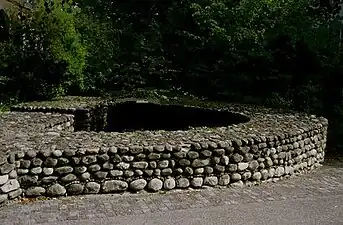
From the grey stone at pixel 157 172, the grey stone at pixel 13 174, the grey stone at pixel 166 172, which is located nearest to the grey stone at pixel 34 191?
the grey stone at pixel 13 174

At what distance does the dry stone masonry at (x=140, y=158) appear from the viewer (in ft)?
19.8

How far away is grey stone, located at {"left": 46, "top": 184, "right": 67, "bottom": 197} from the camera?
6.05 meters

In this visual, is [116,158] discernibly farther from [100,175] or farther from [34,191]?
[34,191]

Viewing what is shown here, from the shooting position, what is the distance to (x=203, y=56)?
17.4 metres

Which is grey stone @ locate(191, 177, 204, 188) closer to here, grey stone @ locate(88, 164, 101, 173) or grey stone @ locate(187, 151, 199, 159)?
grey stone @ locate(187, 151, 199, 159)

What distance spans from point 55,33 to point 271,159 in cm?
956

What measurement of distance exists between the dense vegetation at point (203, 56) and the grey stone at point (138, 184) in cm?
726

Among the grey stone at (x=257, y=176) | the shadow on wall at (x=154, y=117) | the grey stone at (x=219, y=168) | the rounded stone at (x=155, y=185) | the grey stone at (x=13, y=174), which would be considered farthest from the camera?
the shadow on wall at (x=154, y=117)

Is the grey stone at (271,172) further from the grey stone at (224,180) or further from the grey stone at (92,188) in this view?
the grey stone at (92,188)

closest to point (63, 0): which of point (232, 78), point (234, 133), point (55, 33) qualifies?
point (55, 33)

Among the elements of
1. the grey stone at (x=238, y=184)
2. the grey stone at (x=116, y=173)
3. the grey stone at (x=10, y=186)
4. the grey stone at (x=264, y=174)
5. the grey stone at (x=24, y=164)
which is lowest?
the grey stone at (x=238, y=184)

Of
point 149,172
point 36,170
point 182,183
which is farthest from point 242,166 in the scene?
point 36,170

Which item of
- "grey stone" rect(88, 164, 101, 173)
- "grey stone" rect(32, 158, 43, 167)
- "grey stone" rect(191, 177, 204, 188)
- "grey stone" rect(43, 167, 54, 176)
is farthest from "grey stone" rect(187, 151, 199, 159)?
"grey stone" rect(32, 158, 43, 167)

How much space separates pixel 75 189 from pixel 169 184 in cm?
130
